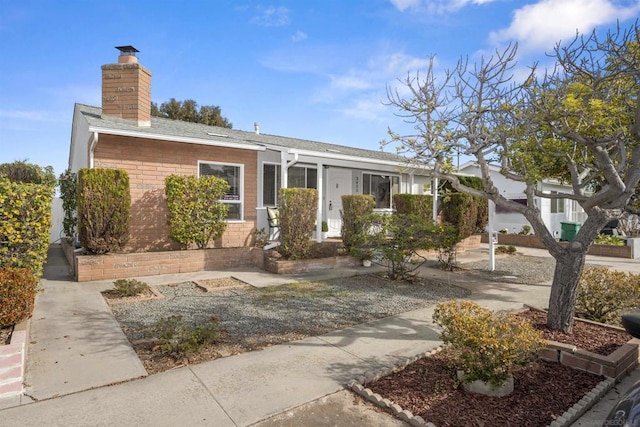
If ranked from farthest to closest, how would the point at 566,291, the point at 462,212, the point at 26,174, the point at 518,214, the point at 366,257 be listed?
the point at 518,214 < the point at 462,212 < the point at 26,174 < the point at 366,257 < the point at 566,291

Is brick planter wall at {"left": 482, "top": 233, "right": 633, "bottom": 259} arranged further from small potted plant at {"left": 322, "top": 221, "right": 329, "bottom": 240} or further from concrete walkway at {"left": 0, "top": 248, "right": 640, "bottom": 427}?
concrete walkway at {"left": 0, "top": 248, "right": 640, "bottom": 427}

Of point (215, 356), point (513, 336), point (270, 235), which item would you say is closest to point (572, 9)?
point (513, 336)

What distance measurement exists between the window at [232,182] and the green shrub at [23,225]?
5144 millimetres

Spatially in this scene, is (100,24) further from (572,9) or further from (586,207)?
(586,207)

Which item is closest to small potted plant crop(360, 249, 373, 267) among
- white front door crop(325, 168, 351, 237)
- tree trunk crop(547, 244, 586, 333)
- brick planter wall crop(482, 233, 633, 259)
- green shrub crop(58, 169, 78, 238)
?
white front door crop(325, 168, 351, 237)

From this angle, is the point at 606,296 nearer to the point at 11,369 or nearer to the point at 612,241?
the point at 11,369

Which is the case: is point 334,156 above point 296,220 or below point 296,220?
above

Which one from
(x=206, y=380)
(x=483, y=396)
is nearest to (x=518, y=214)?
(x=483, y=396)

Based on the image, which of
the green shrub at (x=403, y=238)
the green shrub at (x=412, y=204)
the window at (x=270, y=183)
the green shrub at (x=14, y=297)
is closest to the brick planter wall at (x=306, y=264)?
the green shrub at (x=403, y=238)

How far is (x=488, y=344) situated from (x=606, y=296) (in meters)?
3.10

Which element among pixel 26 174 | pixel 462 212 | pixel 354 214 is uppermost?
pixel 26 174

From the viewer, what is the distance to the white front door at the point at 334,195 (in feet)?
45.0

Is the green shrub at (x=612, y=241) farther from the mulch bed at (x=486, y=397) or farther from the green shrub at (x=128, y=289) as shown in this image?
the green shrub at (x=128, y=289)

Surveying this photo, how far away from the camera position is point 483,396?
3.05 m
